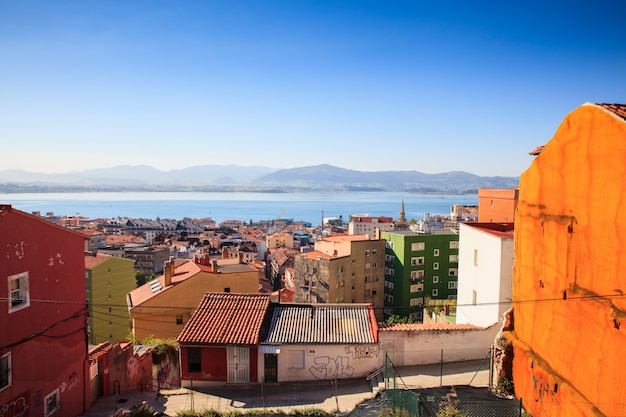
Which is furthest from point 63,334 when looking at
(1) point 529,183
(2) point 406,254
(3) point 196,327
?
(2) point 406,254

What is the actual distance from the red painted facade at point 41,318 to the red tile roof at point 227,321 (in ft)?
9.77

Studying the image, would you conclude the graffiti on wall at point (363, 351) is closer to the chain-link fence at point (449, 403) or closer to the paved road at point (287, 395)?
the paved road at point (287, 395)

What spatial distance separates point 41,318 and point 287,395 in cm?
662

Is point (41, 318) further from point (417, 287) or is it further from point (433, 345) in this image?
point (417, 287)

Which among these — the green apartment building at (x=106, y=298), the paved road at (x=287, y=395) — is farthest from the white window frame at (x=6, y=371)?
the green apartment building at (x=106, y=298)

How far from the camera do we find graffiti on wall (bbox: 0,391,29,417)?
9.31m

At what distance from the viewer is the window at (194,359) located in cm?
1372

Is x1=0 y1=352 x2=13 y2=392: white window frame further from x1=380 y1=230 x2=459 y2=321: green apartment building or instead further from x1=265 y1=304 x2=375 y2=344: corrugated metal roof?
x1=380 y1=230 x2=459 y2=321: green apartment building

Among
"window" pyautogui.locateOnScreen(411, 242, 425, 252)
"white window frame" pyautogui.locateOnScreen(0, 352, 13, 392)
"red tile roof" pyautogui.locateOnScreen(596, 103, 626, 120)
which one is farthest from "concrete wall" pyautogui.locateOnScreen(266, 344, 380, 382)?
"window" pyautogui.locateOnScreen(411, 242, 425, 252)

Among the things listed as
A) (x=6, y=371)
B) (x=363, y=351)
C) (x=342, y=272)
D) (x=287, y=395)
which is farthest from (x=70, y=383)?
(x=342, y=272)

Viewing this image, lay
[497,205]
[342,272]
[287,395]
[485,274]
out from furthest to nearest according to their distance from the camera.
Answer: [342,272], [497,205], [485,274], [287,395]

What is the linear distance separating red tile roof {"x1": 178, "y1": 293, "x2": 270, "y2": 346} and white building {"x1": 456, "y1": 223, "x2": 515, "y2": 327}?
7521mm

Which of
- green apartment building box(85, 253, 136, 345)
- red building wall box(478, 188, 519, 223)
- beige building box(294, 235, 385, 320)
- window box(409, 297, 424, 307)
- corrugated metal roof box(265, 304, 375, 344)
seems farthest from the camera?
window box(409, 297, 424, 307)

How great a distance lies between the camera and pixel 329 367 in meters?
13.8
